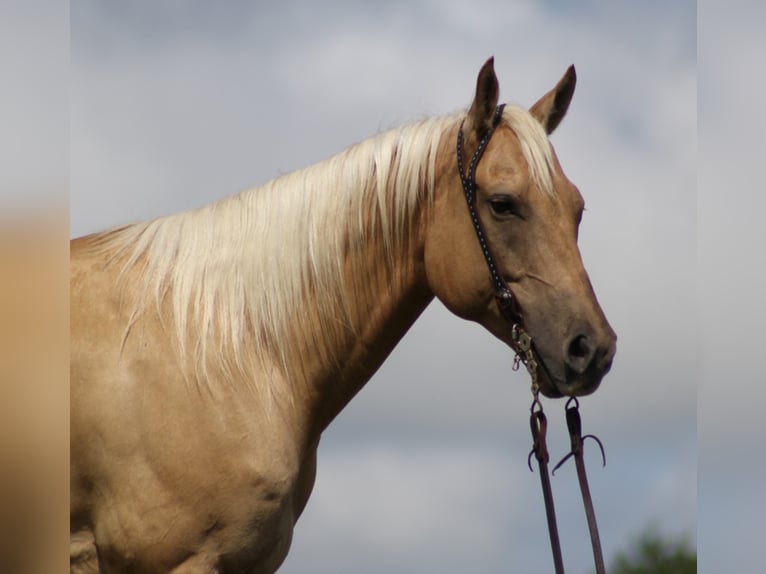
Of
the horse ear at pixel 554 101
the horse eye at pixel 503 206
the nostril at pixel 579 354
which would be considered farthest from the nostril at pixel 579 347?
the horse ear at pixel 554 101

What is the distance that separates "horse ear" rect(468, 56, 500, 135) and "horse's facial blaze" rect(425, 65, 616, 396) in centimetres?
1

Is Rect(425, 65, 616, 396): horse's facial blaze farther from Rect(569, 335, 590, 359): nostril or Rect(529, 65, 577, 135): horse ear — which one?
Rect(529, 65, 577, 135): horse ear

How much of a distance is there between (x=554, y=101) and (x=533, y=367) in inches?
57.5

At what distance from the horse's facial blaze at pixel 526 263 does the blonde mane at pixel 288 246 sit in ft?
0.42

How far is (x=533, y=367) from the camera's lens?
4.32 m

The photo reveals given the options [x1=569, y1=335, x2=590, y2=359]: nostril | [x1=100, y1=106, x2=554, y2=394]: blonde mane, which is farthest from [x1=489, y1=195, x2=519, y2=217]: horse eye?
[x1=569, y1=335, x2=590, y2=359]: nostril

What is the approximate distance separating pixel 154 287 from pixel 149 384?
0.48m

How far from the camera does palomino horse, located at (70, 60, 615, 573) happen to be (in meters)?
4.13

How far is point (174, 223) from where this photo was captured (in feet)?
15.4

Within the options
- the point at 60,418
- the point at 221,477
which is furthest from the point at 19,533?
the point at 221,477

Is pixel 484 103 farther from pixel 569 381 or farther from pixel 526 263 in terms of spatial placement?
pixel 569 381

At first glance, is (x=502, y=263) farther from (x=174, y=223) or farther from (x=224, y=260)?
(x=174, y=223)

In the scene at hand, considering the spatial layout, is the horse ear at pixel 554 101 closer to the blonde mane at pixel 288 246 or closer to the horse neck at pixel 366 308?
the blonde mane at pixel 288 246

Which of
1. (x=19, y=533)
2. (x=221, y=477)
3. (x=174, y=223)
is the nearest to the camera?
(x=19, y=533)
